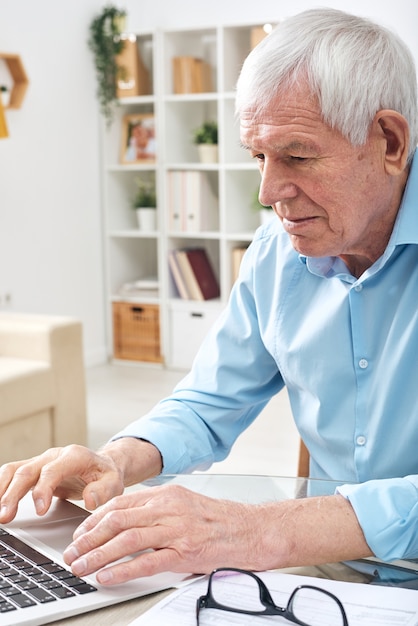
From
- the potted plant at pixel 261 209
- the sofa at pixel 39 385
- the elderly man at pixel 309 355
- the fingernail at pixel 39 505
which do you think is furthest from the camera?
the potted plant at pixel 261 209

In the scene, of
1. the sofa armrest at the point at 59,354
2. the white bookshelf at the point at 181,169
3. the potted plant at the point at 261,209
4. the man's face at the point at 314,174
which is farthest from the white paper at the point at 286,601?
the white bookshelf at the point at 181,169

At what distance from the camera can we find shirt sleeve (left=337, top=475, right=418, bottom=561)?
1.05 m

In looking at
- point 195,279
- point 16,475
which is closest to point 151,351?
point 195,279

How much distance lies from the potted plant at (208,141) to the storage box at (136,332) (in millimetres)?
891

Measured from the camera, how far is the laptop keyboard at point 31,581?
0.88 m

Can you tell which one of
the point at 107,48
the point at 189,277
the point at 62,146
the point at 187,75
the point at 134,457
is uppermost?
the point at 107,48

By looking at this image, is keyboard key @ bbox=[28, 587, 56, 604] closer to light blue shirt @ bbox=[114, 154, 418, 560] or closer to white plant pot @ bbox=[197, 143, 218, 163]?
light blue shirt @ bbox=[114, 154, 418, 560]

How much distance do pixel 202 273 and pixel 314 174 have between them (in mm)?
3957

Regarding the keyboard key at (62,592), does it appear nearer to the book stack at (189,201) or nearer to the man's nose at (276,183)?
the man's nose at (276,183)

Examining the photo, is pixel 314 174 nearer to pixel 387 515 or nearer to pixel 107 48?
pixel 387 515

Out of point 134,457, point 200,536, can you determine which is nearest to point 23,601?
point 200,536

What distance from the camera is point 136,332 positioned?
5.28 m

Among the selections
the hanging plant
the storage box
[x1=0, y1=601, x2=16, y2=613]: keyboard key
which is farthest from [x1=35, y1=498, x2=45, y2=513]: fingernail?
the hanging plant

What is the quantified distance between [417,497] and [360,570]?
0.46ft
